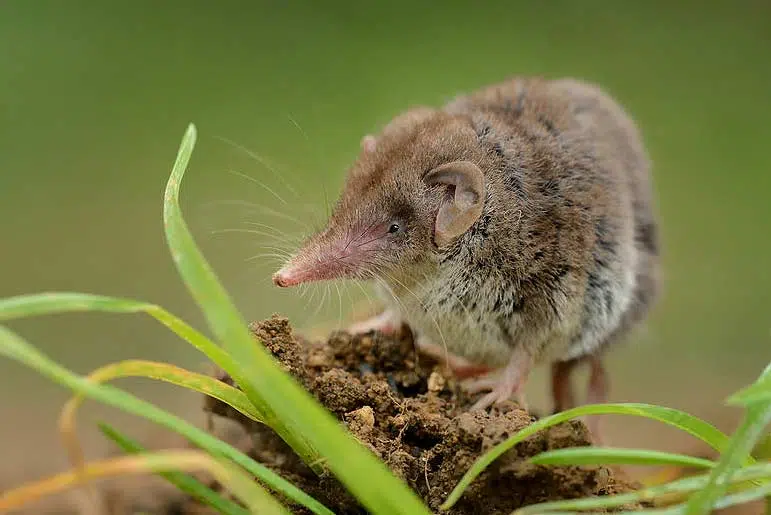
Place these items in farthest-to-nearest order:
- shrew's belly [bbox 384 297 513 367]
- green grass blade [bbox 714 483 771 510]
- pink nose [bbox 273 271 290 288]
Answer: shrew's belly [bbox 384 297 513 367] < pink nose [bbox 273 271 290 288] < green grass blade [bbox 714 483 771 510]

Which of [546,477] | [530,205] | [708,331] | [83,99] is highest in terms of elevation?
[83,99]

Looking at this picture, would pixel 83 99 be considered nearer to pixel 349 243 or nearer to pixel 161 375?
pixel 349 243

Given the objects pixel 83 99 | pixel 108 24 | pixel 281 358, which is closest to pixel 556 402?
pixel 281 358

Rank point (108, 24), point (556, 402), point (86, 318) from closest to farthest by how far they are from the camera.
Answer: point (556, 402) < point (86, 318) < point (108, 24)

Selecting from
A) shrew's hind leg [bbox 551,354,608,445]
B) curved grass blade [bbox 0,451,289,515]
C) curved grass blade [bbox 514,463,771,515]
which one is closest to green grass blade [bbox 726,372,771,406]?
curved grass blade [bbox 514,463,771,515]

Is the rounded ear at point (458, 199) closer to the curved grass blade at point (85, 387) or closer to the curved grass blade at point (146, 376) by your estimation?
the curved grass blade at point (146, 376)

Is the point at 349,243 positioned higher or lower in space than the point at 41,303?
higher

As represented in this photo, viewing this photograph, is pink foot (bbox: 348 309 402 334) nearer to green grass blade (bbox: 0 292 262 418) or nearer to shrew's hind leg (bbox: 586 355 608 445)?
shrew's hind leg (bbox: 586 355 608 445)
